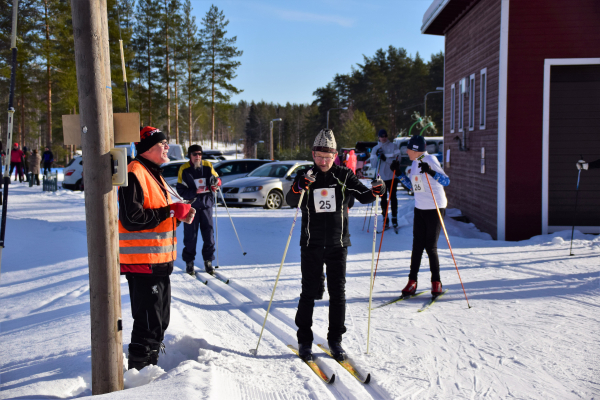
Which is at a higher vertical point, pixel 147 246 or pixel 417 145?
pixel 417 145

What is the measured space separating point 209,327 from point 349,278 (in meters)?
2.64

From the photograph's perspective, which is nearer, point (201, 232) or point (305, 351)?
point (305, 351)

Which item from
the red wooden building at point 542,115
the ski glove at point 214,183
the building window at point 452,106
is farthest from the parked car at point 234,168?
the ski glove at point 214,183

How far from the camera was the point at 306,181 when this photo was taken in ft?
13.4

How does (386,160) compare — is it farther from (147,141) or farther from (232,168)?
(232,168)

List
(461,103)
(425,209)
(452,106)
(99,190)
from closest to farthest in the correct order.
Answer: (99,190) < (425,209) < (461,103) < (452,106)

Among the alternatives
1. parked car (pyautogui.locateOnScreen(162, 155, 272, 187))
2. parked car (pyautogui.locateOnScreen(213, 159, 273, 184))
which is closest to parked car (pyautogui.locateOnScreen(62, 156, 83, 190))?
parked car (pyautogui.locateOnScreen(162, 155, 272, 187))

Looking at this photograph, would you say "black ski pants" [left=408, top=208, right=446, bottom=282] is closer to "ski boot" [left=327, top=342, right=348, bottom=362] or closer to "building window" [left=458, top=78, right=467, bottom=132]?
"ski boot" [left=327, top=342, right=348, bottom=362]

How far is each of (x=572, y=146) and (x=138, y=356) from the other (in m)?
9.45

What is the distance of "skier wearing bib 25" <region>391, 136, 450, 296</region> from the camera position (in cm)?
576

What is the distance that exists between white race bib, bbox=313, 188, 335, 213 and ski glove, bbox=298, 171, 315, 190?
122mm

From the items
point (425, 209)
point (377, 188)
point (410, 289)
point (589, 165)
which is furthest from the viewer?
point (589, 165)

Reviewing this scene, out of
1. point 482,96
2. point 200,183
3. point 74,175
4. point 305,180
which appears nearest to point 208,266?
point 200,183

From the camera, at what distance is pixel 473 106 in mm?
12352
